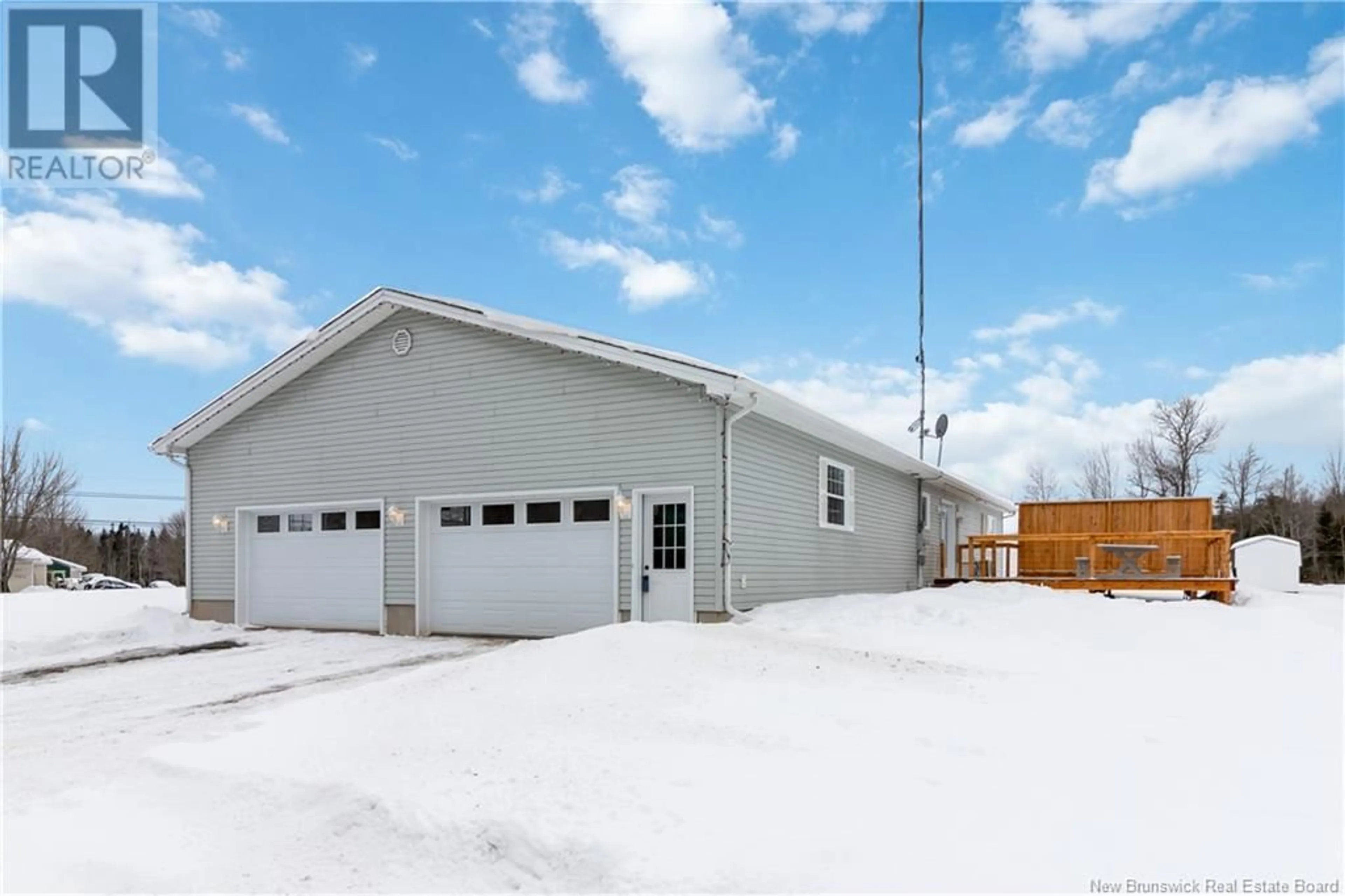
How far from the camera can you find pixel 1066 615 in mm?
10617

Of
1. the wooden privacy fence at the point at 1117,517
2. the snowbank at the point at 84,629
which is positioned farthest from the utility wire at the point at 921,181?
the snowbank at the point at 84,629

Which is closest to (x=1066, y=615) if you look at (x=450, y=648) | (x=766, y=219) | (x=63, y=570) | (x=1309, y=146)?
(x=450, y=648)

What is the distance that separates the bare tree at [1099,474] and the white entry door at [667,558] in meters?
33.6

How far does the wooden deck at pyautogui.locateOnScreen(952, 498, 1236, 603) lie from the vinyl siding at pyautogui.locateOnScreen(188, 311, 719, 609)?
755cm

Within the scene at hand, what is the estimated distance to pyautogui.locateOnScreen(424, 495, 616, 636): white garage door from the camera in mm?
11148

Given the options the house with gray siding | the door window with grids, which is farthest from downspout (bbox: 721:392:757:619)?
the door window with grids

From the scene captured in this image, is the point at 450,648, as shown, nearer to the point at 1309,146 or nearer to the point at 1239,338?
the point at 1309,146

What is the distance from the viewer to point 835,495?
13.7 metres

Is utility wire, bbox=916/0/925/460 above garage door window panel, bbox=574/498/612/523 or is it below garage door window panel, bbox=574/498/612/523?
above

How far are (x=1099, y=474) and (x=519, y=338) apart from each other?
35870mm

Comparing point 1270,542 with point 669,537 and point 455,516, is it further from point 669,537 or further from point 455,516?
point 455,516

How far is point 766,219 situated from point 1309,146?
32.1 feet

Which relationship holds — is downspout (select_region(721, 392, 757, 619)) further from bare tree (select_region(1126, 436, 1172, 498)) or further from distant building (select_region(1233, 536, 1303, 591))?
bare tree (select_region(1126, 436, 1172, 498))

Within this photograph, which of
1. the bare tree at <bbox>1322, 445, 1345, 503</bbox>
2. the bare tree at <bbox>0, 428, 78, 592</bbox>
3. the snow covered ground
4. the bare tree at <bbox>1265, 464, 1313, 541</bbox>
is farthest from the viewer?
the bare tree at <bbox>1322, 445, 1345, 503</bbox>
